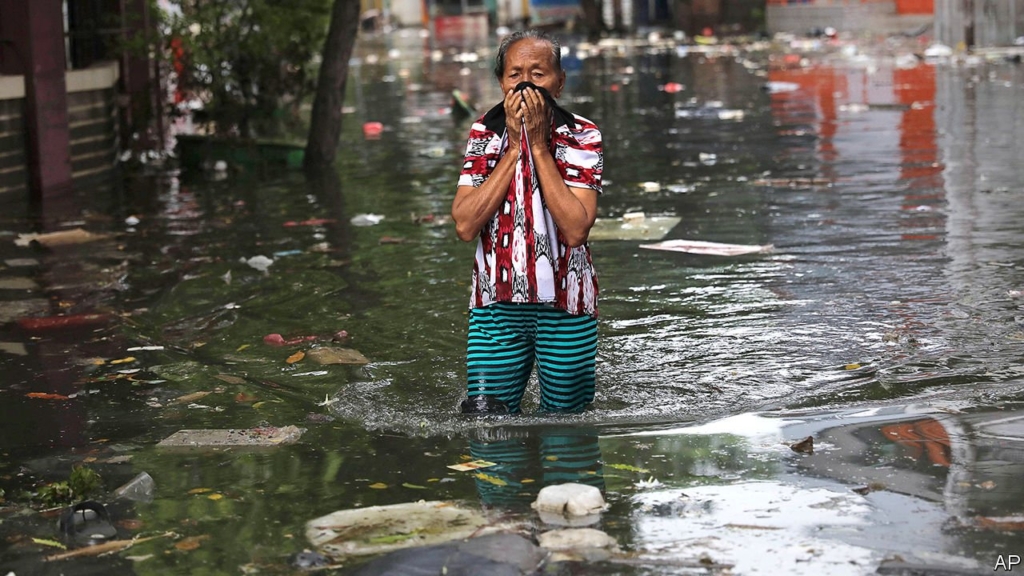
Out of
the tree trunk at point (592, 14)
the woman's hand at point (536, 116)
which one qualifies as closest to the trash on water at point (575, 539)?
the woman's hand at point (536, 116)

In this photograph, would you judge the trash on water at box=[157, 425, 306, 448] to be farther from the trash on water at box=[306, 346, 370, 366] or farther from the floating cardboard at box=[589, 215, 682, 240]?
the floating cardboard at box=[589, 215, 682, 240]

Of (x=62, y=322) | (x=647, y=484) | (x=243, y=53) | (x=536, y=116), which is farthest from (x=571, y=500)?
(x=243, y=53)

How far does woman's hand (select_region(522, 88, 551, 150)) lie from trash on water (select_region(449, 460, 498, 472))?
0.99 m

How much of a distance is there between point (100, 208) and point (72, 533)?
754cm

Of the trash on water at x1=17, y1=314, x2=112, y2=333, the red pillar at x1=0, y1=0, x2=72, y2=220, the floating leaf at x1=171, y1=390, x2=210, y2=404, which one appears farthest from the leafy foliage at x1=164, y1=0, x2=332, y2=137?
the floating leaf at x1=171, y1=390, x2=210, y2=404

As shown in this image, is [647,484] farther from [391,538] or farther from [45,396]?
[45,396]

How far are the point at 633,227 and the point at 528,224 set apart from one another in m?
4.79

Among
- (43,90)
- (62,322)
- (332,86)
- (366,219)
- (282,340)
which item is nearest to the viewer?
(282,340)

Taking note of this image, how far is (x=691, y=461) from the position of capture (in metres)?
4.35

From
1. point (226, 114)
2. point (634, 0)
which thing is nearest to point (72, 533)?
point (226, 114)

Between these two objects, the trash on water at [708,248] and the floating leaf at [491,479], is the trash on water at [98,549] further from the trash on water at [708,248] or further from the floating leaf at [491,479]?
the trash on water at [708,248]

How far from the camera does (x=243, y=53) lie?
13.0 metres

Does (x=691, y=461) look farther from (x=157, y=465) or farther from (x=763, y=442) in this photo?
(x=157, y=465)

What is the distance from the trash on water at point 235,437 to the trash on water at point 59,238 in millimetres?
4819
